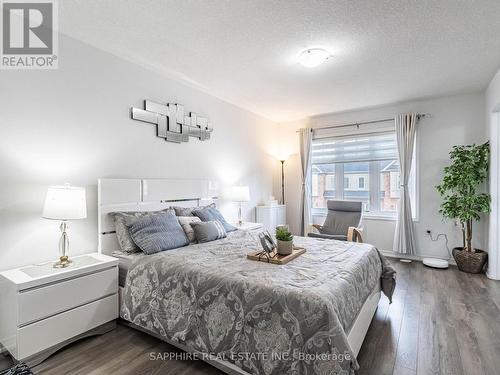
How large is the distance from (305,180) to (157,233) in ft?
11.7

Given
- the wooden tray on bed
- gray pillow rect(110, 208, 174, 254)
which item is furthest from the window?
gray pillow rect(110, 208, 174, 254)

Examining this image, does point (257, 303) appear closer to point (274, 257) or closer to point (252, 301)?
point (252, 301)

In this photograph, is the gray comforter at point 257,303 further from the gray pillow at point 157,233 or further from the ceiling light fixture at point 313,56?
the ceiling light fixture at point 313,56

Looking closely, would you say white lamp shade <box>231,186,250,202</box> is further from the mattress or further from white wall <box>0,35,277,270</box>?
the mattress

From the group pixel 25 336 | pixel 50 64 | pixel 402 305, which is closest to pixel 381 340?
pixel 402 305

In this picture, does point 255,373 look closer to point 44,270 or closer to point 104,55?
point 44,270

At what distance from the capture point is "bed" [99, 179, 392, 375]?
4.81 feet

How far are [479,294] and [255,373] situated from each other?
3.03m

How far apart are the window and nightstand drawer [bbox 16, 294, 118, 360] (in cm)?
422

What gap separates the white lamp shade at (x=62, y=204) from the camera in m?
2.11

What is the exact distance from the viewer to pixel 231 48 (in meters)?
2.76

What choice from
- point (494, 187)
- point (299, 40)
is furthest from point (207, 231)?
point (494, 187)

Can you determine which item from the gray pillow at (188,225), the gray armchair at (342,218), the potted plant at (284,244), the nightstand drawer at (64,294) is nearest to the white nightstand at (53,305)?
the nightstand drawer at (64,294)

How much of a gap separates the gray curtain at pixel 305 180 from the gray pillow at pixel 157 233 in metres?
3.17
